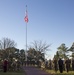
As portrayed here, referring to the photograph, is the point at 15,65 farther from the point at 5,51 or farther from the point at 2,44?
the point at 2,44

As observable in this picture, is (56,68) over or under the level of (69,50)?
under

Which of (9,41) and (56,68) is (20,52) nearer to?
(9,41)

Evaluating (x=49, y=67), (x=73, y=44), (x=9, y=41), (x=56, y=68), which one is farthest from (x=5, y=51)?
(x=56, y=68)

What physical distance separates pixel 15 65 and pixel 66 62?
8.93 m

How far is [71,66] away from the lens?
3572 cm

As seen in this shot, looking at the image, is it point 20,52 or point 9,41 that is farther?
point 20,52

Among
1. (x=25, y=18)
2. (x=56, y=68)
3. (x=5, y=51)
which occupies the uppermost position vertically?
(x=25, y=18)

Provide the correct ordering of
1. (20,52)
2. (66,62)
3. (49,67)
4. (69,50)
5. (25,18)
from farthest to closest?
1. (20,52)
2. (69,50)
3. (25,18)
4. (49,67)
5. (66,62)

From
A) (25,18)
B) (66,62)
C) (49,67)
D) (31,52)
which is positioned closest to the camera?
(66,62)

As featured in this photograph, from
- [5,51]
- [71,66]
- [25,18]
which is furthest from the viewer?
[5,51]

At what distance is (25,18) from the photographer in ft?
201

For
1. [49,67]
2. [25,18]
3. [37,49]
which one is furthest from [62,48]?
[49,67]

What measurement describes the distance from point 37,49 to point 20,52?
18.2 meters

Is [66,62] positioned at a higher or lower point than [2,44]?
lower
